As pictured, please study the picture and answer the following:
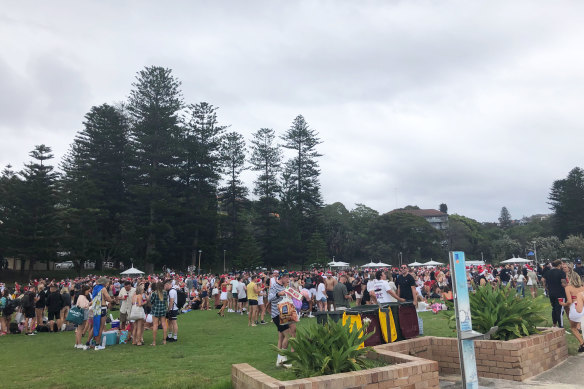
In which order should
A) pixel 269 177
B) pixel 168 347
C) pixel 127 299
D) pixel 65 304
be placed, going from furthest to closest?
pixel 269 177 < pixel 65 304 < pixel 127 299 < pixel 168 347

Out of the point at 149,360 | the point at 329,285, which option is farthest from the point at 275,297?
the point at 329,285

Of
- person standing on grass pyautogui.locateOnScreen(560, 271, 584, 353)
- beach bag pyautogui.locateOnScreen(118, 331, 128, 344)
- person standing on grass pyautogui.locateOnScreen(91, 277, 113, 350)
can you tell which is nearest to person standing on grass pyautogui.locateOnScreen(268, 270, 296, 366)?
person standing on grass pyautogui.locateOnScreen(91, 277, 113, 350)

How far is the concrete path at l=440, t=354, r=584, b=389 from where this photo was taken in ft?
17.1

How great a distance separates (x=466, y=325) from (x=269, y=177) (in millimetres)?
52647

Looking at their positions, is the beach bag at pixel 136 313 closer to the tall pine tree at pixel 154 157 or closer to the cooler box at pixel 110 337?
the cooler box at pixel 110 337

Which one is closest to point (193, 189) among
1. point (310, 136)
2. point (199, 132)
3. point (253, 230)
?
point (199, 132)

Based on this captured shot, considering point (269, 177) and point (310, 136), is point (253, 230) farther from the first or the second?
point (310, 136)

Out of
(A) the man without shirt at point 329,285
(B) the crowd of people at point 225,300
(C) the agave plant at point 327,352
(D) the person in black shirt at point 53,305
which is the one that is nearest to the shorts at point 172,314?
(B) the crowd of people at point 225,300

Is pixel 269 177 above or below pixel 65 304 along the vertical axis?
above

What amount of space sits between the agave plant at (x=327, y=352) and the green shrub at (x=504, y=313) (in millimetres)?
2374

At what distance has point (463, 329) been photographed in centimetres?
372

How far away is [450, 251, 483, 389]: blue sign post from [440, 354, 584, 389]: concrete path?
6.30ft

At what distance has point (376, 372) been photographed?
14.0 ft

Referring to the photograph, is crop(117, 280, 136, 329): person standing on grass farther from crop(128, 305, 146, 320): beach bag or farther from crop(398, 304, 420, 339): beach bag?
crop(398, 304, 420, 339): beach bag
